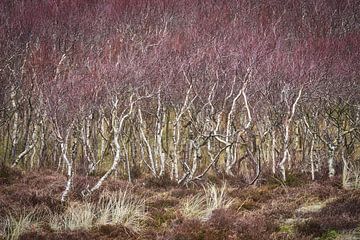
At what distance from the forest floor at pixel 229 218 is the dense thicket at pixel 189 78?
2.87 metres

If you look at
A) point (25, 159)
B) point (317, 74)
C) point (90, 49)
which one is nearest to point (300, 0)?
point (317, 74)

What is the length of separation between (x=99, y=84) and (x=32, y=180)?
415cm

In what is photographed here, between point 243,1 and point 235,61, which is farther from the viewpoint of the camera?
point 243,1

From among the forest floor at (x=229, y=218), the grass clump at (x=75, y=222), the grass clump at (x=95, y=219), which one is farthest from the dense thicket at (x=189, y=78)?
the grass clump at (x=75, y=222)

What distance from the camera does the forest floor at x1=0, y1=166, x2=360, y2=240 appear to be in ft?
28.8

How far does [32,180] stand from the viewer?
52.1ft

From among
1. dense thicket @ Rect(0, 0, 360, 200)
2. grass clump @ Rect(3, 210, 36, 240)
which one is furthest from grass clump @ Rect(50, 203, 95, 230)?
dense thicket @ Rect(0, 0, 360, 200)

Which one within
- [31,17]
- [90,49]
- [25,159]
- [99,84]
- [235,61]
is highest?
[31,17]

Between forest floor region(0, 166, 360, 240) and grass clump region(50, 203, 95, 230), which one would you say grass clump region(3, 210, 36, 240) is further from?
grass clump region(50, 203, 95, 230)

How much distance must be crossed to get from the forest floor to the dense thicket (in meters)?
2.87

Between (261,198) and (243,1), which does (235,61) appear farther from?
(243,1)

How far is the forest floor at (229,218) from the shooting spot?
28.8 ft

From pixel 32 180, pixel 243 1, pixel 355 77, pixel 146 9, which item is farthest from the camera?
pixel 243 1

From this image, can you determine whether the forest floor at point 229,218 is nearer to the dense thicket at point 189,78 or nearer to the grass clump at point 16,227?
the grass clump at point 16,227
